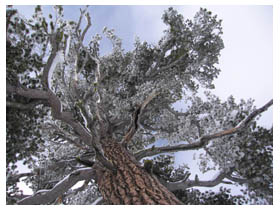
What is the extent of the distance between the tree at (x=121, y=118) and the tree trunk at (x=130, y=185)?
2cm

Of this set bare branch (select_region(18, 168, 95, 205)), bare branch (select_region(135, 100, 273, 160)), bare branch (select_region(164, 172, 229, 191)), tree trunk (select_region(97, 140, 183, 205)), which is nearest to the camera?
tree trunk (select_region(97, 140, 183, 205))

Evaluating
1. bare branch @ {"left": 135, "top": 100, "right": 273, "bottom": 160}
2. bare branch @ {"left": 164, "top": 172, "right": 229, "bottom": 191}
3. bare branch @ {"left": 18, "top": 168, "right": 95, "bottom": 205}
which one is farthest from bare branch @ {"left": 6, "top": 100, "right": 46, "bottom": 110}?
bare branch @ {"left": 164, "top": 172, "right": 229, "bottom": 191}

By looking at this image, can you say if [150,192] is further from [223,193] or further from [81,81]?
[81,81]

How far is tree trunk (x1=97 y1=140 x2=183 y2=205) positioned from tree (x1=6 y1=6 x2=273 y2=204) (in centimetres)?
2

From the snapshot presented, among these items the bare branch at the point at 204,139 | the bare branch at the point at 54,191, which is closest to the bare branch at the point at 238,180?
the bare branch at the point at 204,139

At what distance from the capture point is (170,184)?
549cm

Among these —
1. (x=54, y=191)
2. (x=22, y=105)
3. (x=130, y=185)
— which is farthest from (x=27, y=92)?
(x=130, y=185)

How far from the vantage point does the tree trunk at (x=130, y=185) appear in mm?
3459

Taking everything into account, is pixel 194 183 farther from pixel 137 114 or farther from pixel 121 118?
pixel 121 118

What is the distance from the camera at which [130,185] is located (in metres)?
3.88

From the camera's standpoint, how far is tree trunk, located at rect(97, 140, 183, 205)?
3.46 m

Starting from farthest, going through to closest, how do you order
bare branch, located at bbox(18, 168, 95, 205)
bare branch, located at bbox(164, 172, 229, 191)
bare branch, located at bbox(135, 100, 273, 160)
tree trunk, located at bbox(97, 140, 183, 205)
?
bare branch, located at bbox(164, 172, 229, 191) → bare branch, located at bbox(135, 100, 273, 160) → bare branch, located at bbox(18, 168, 95, 205) → tree trunk, located at bbox(97, 140, 183, 205)

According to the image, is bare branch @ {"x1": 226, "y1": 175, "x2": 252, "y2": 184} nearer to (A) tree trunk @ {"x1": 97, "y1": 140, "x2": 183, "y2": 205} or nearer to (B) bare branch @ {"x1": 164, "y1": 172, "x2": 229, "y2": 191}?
(B) bare branch @ {"x1": 164, "y1": 172, "x2": 229, "y2": 191}

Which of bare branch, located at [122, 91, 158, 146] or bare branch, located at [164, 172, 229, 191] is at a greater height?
bare branch, located at [122, 91, 158, 146]
